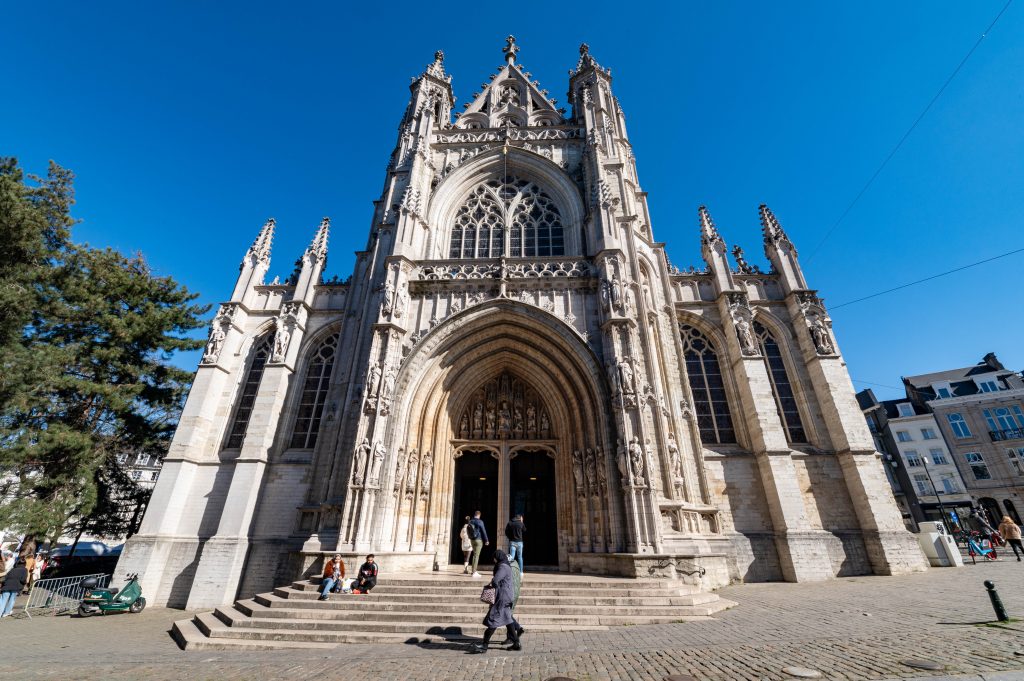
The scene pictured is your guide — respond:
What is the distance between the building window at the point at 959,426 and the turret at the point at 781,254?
85.9ft

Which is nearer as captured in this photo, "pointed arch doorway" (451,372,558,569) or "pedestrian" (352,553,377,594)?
"pedestrian" (352,553,377,594)

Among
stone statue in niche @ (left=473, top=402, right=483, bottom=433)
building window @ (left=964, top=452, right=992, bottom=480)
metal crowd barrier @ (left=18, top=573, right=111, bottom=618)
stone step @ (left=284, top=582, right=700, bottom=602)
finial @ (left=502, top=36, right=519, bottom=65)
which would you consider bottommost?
metal crowd barrier @ (left=18, top=573, right=111, bottom=618)

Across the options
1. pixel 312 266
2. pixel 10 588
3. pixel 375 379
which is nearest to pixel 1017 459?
pixel 375 379

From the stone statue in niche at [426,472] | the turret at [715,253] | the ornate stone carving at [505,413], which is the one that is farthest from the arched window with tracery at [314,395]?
the turret at [715,253]

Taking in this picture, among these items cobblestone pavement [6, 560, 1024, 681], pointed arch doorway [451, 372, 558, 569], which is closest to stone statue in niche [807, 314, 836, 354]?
cobblestone pavement [6, 560, 1024, 681]

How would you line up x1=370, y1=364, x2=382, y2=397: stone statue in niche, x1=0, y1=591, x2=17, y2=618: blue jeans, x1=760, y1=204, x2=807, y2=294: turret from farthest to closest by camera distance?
x1=760, y1=204, x2=807, y2=294: turret, x1=370, y1=364, x2=382, y2=397: stone statue in niche, x1=0, y1=591, x2=17, y2=618: blue jeans

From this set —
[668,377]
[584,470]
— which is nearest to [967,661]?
[584,470]

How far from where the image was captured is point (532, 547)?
39.9 ft

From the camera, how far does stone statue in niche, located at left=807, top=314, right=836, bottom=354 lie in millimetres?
13961

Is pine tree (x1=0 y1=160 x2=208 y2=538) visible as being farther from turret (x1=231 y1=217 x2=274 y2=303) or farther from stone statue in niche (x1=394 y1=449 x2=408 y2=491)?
stone statue in niche (x1=394 y1=449 x2=408 y2=491)

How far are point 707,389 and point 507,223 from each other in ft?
32.9

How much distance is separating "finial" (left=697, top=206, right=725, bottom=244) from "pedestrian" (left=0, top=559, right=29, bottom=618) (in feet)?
76.2

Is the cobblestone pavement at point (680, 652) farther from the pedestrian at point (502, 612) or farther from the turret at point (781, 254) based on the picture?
the turret at point (781, 254)

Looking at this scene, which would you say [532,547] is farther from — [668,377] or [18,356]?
[18,356]
